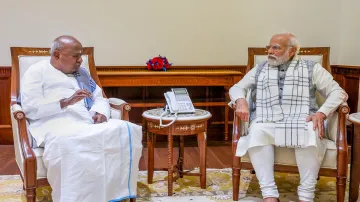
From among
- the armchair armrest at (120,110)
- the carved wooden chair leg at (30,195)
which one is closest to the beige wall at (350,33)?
the armchair armrest at (120,110)

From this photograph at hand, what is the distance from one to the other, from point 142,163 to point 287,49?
1.64 metres

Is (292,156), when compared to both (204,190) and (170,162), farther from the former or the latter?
(170,162)

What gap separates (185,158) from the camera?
388 cm

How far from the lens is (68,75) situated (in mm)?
2889

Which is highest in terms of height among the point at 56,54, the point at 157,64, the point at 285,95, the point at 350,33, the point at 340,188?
the point at 350,33

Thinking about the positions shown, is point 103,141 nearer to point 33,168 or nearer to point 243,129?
point 33,168

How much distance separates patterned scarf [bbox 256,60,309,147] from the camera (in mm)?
2797

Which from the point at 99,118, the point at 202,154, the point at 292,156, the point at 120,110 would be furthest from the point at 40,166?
the point at 292,156

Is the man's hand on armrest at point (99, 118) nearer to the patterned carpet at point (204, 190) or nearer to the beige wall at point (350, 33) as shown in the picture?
the patterned carpet at point (204, 190)

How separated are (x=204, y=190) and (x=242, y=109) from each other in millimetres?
682

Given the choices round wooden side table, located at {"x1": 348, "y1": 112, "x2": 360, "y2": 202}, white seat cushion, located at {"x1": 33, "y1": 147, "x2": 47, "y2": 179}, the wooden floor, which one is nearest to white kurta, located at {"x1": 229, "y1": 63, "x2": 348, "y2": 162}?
round wooden side table, located at {"x1": 348, "y1": 112, "x2": 360, "y2": 202}

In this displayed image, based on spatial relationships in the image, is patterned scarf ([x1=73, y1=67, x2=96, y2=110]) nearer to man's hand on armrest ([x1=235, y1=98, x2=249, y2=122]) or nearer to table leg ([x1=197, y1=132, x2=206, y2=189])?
table leg ([x1=197, y1=132, x2=206, y2=189])

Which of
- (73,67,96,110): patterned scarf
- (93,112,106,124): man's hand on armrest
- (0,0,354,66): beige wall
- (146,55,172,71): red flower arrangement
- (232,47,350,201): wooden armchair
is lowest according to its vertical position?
(232,47,350,201): wooden armchair

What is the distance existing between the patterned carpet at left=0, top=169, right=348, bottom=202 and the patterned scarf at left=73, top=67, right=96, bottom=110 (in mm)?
705
